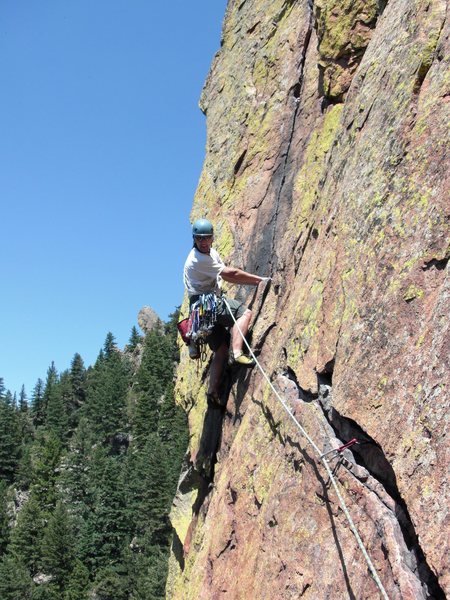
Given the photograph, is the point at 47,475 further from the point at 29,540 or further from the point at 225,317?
the point at 225,317

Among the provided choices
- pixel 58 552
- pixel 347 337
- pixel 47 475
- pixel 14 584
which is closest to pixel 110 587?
pixel 58 552

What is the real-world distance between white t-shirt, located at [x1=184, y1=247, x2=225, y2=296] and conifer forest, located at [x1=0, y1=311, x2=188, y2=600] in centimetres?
4861

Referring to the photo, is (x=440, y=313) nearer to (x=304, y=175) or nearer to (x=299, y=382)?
(x=299, y=382)

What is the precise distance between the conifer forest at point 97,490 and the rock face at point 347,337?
162 feet

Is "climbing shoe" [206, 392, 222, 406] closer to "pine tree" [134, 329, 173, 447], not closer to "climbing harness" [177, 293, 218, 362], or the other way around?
"climbing harness" [177, 293, 218, 362]

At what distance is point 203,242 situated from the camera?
8.06 meters

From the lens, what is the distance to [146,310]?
144 meters

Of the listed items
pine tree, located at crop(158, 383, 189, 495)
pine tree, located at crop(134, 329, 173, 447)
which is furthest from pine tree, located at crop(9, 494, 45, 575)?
pine tree, located at crop(134, 329, 173, 447)

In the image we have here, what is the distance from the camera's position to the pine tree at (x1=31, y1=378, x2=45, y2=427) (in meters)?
123

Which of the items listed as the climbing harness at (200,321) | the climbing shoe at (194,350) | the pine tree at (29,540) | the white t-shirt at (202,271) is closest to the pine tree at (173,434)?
the pine tree at (29,540)

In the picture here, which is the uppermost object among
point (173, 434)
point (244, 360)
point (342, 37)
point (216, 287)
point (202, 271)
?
point (173, 434)

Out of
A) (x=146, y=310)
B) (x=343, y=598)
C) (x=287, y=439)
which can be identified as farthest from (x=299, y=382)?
(x=146, y=310)

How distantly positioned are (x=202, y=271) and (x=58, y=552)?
58974 millimetres

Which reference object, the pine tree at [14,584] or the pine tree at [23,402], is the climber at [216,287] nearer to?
the pine tree at [14,584]
